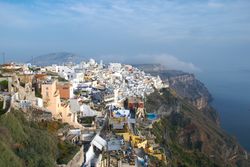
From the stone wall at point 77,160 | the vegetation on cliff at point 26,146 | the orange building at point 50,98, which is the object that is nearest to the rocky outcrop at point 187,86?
the orange building at point 50,98

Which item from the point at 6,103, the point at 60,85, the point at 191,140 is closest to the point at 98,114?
the point at 60,85

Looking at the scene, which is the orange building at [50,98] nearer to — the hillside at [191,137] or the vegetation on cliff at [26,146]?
the vegetation on cliff at [26,146]

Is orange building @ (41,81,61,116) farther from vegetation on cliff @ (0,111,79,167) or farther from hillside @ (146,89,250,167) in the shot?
hillside @ (146,89,250,167)

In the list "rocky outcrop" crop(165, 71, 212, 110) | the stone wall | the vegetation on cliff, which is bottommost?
"rocky outcrop" crop(165, 71, 212, 110)

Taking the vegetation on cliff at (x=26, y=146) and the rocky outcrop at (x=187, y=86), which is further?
the rocky outcrop at (x=187, y=86)

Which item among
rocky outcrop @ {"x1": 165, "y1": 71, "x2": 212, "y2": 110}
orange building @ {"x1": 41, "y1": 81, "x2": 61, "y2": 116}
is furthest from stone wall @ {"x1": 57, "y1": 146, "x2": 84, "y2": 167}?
rocky outcrop @ {"x1": 165, "y1": 71, "x2": 212, "y2": 110}

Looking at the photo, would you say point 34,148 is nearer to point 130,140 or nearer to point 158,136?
point 130,140

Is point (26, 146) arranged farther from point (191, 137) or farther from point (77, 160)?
point (191, 137)

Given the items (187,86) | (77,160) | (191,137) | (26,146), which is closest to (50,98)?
(77,160)

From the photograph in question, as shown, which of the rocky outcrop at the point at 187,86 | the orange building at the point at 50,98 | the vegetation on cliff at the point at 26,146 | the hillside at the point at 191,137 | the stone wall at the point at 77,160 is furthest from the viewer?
the rocky outcrop at the point at 187,86
